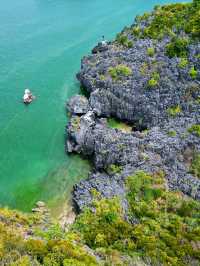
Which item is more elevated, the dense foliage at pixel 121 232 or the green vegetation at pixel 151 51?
the green vegetation at pixel 151 51

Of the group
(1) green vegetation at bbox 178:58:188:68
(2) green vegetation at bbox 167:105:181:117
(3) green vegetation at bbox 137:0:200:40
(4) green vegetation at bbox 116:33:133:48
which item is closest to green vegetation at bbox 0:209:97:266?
(2) green vegetation at bbox 167:105:181:117

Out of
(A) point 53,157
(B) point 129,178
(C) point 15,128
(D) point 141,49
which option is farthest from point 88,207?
(D) point 141,49

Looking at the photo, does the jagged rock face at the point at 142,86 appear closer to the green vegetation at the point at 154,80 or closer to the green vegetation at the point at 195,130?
the green vegetation at the point at 154,80

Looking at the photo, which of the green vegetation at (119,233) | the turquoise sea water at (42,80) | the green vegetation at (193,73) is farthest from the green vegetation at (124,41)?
the green vegetation at (119,233)

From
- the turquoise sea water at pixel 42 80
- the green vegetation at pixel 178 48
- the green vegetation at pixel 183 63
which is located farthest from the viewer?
the green vegetation at pixel 178 48

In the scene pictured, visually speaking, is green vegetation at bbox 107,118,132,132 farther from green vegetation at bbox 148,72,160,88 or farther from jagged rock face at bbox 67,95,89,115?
green vegetation at bbox 148,72,160,88

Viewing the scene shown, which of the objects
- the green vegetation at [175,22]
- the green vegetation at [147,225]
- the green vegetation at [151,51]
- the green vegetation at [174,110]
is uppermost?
the green vegetation at [175,22]

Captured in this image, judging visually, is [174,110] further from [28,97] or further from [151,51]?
[28,97]
